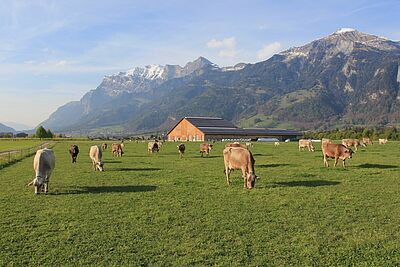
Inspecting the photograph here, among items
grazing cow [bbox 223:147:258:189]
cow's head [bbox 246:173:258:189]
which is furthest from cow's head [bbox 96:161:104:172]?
cow's head [bbox 246:173:258:189]

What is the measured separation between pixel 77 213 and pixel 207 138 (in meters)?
132

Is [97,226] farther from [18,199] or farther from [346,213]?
[346,213]

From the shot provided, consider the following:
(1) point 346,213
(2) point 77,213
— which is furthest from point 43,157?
(1) point 346,213

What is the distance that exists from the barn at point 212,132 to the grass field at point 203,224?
4984 inches

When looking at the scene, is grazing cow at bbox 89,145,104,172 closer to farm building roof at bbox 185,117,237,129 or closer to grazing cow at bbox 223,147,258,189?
grazing cow at bbox 223,147,258,189

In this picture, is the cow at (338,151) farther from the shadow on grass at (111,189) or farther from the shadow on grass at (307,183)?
the shadow on grass at (111,189)

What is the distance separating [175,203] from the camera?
16.2 meters

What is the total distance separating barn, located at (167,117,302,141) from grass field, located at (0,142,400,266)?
12661 centimetres

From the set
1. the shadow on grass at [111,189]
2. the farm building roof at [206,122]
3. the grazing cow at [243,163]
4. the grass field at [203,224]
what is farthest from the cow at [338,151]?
the farm building roof at [206,122]

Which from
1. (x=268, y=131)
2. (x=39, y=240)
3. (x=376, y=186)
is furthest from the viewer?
(x=268, y=131)

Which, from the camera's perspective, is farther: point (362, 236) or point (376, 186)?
point (376, 186)

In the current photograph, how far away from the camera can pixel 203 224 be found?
1279 cm

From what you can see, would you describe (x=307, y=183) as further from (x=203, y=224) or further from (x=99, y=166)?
(x=99, y=166)

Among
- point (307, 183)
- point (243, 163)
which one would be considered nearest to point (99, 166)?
point (243, 163)
